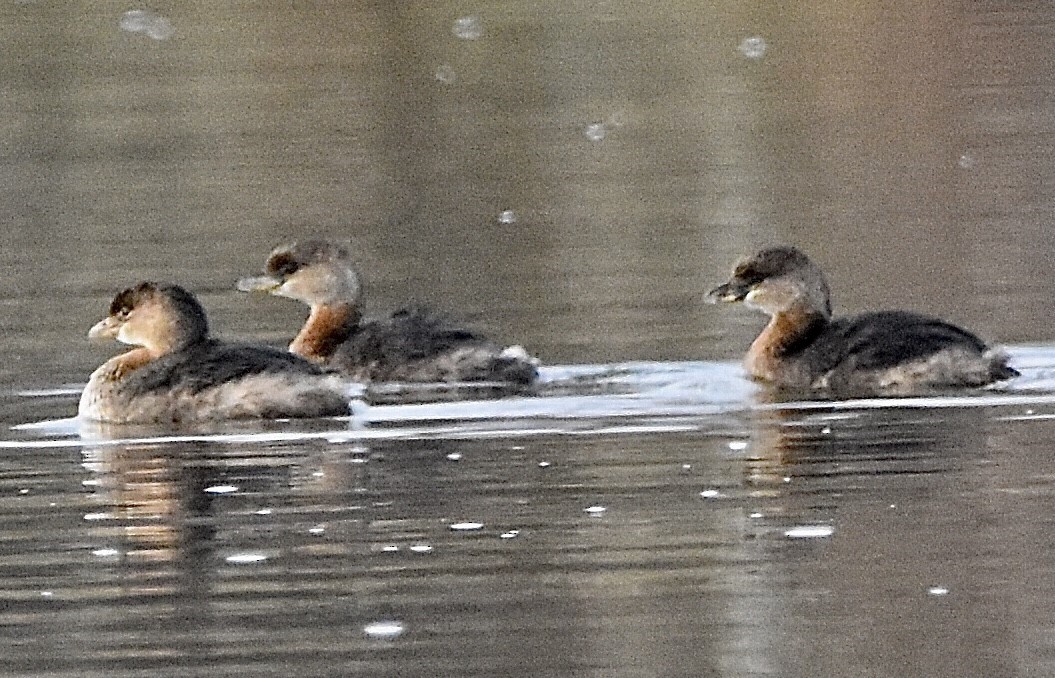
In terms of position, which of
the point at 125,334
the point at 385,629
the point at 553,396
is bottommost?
the point at 385,629

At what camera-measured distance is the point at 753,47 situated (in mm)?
28312

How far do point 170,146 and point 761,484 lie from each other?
13109 millimetres

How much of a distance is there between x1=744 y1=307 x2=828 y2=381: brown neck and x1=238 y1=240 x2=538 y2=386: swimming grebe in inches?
34.8

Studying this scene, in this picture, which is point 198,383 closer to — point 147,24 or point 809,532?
point 809,532

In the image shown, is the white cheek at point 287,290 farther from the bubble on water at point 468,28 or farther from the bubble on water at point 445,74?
the bubble on water at point 468,28

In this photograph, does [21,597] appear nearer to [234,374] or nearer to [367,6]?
[234,374]

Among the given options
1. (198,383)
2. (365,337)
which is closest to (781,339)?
(365,337)

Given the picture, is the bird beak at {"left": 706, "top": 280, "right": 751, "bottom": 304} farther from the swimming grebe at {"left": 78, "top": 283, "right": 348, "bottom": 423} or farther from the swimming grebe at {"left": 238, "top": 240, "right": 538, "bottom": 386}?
the swimming grebe at {"left": 78, "top": 283, "right": 348, "bottom": 423}

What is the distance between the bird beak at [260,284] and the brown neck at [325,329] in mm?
211

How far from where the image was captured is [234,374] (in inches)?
436

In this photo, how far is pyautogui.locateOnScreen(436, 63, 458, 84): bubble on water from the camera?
26453 mm

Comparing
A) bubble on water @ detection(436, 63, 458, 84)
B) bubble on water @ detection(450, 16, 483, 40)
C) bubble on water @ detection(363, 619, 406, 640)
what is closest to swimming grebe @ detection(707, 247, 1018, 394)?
bubble on water @ detection(363, 619, 406, 640)

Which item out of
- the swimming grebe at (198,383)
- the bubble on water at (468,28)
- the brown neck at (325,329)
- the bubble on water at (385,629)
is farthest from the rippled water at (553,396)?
the bubble on water at (468,28)

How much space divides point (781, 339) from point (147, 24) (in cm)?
2175
